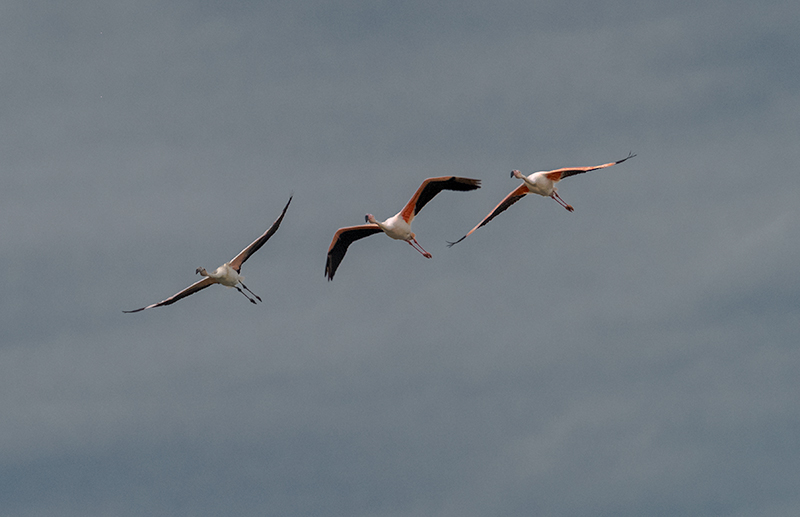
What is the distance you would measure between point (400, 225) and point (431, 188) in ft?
9.28

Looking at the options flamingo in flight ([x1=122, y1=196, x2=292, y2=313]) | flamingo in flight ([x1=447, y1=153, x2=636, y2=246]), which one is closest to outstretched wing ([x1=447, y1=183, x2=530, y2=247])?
flamingo in flight ([x1=447, y1=153, x2=636, y2=246])

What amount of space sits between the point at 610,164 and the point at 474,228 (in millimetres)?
8182

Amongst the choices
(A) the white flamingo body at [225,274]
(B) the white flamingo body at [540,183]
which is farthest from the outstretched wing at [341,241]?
(B) the white flamingo body at [540,183]

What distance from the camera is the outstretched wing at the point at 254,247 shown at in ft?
241

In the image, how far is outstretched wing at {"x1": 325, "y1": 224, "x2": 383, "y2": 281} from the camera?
246 ft

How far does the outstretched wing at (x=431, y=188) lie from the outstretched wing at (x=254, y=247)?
6.09m

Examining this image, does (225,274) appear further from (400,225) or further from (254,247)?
(400,225)

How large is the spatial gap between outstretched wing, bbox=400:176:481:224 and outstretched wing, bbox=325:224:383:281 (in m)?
2.31

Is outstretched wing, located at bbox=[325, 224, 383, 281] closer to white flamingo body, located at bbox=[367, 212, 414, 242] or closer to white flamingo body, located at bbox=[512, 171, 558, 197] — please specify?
white flamingo body, located at bbox=[367, 212, 414, 242]

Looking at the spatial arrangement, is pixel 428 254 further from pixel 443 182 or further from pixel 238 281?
pixel 238 281

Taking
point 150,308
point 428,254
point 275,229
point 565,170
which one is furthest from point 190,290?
point 565,170

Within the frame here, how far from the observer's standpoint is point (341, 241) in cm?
7588

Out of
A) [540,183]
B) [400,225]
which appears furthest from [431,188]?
[540,183]

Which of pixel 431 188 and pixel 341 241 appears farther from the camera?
pixel 341 241
